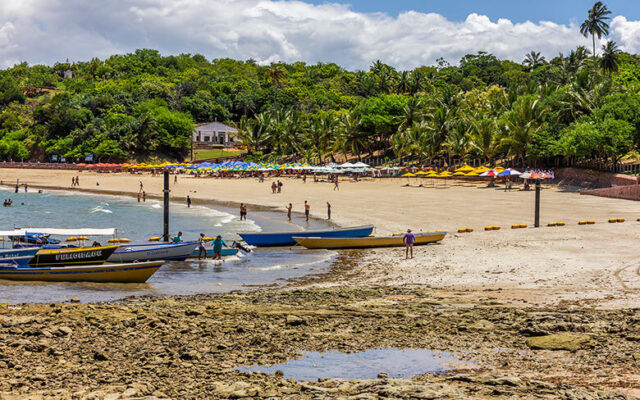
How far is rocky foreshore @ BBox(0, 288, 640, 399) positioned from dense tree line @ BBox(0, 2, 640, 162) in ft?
140

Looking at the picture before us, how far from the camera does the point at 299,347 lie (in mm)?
12195

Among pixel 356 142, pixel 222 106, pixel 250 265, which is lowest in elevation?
pixel 250 265

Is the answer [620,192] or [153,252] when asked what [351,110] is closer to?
[620,192]

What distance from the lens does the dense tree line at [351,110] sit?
6262 centimetres

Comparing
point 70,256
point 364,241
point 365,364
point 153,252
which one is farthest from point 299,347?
point 364,241

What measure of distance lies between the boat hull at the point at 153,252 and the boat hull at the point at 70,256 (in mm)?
1195

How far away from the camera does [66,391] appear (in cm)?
948

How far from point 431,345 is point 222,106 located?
122299 mm

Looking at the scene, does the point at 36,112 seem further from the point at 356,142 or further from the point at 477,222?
the point at 477,222

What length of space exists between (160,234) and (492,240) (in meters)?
17.9


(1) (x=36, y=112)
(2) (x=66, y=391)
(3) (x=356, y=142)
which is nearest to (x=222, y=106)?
(1) (x=36, y=112)

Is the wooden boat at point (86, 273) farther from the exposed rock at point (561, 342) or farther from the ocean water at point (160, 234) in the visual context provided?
the exposed rock at point (561, 342)

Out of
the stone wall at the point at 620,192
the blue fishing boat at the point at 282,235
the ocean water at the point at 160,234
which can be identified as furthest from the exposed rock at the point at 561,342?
the stone wall at the point at 620,192

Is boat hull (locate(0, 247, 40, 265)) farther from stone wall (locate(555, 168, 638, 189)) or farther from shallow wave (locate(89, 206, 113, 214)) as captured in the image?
A: stone wall (locate(555, 168, 638, 189))
